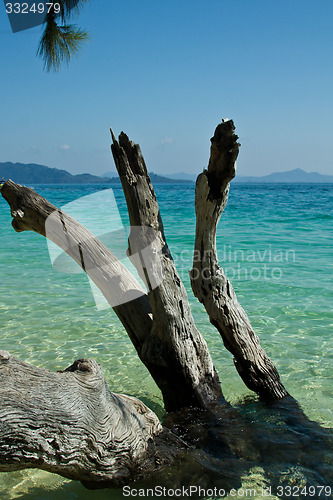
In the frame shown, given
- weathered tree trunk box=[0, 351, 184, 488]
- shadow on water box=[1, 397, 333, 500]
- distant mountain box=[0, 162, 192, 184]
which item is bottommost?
shadow on water box=[1, 397, 333, 500]

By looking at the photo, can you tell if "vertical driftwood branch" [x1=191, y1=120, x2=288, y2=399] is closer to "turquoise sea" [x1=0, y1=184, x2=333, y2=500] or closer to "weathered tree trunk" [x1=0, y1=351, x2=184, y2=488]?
"turquoise sea" [x1=0, y1=184, x2=333, y2=500]

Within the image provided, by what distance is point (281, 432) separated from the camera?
10.4ft

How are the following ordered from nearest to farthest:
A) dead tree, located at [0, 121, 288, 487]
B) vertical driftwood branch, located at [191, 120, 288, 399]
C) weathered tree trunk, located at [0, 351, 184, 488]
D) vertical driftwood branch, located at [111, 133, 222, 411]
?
weathered tree trunk, located at [0, 351, 184, 488]
dead tree, located at [0, 121, 288, 487]
vertical driftwood branch, located at [191, 120, 288, 399]
vertical driftwood branch, located at [111, 133, 222, 411]

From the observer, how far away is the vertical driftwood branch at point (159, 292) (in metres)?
3.12

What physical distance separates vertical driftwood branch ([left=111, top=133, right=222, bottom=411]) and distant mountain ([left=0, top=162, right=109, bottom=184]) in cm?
13892

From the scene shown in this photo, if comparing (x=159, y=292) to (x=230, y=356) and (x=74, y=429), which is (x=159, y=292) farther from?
(x=230, y=356)

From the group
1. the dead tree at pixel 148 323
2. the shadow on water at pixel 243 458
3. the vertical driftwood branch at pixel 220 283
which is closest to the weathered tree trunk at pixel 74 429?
the dead tree at pixel 148 323

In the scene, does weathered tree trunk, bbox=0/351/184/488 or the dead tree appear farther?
the dead tree

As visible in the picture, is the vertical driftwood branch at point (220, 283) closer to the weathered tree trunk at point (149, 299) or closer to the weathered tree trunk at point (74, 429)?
the weathered tree trunk at point (149, 299)

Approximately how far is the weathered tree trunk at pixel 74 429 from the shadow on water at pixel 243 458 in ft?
0.58

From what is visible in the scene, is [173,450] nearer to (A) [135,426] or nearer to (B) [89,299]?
(A) [135,426]

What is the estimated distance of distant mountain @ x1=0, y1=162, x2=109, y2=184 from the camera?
471ft

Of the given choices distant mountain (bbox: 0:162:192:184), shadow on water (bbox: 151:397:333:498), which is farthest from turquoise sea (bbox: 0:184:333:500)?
distant mountain (bbox: 0:162:192:184)

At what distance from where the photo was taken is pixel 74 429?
7.47ft
